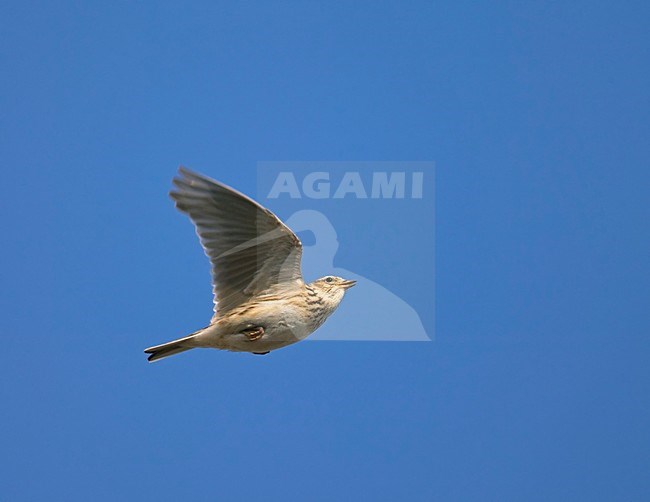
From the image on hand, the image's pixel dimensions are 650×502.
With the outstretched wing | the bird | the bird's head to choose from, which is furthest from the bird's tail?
the bird's head

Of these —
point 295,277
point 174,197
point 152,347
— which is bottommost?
point 152,347

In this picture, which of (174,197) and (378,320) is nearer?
(174,197)

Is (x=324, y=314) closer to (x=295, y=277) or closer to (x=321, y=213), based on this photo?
(x=295, y=277)

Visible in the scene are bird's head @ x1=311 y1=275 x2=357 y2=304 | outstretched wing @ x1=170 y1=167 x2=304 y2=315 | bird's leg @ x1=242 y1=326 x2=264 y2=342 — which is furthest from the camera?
bird's head @ x1=311 y1=275 x2=357 y2=304

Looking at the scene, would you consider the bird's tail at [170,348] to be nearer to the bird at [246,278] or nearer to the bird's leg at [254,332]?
the bird at [246,278]

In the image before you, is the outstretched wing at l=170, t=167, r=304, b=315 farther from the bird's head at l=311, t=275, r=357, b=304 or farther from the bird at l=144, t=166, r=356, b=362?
the bird's head at l=311, t=275, r=357, b=304

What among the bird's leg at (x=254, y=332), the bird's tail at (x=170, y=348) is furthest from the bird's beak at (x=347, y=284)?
the bird's tail at (x=170, y=348)

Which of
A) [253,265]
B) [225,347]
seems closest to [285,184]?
[253,265]
